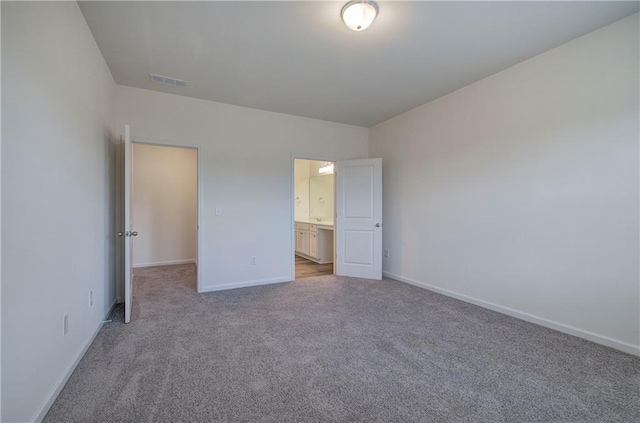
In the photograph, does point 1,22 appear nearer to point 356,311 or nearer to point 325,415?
point 325,415

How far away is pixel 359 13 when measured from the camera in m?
1.95

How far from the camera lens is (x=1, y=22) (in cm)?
117

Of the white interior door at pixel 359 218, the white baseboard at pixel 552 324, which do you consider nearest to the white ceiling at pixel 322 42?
the white interior door at pixel 359 218

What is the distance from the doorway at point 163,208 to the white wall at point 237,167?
1.74 metres

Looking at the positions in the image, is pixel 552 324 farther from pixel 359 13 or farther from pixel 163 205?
pixel 163 205

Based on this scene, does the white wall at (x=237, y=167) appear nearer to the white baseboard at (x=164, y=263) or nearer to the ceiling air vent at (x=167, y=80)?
the ceiling air vent at (x=167, y=80)

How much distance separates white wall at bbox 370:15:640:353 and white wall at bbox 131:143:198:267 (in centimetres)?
465

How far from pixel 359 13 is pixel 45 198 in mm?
2306

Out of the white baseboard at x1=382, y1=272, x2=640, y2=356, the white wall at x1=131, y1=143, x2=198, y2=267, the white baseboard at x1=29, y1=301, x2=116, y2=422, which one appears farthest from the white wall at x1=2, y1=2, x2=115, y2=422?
the white baseboard at x1=382, y1=272, x2=640, y2=356

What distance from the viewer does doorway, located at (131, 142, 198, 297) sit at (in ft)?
17.5

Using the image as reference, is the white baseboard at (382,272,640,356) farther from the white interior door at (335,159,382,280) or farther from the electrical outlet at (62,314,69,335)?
Answer: the electrical outlet at (62,314,69,335)

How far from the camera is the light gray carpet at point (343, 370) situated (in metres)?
1.54


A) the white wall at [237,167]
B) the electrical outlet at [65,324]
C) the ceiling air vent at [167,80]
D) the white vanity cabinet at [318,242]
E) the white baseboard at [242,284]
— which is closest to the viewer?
the electrical outlet at [65,324]

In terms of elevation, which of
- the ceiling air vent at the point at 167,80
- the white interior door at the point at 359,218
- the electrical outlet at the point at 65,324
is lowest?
the electrical outlet at the point at 65,324
